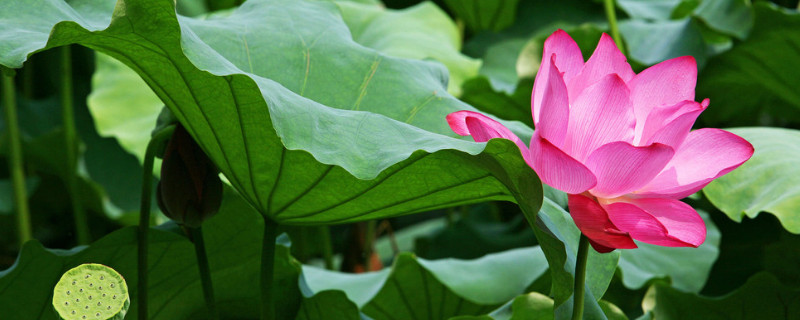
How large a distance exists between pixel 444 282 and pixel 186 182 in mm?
397

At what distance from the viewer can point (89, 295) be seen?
1.16ft

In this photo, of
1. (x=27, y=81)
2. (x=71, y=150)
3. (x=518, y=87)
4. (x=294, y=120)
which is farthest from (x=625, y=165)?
(x=27, y=81)

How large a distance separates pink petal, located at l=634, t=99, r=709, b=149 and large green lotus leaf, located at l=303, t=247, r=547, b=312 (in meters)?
0.50

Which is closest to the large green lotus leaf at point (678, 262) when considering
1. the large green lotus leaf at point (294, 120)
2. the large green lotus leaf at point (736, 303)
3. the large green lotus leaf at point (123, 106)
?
the large green lotus leaf at point (736, 303)

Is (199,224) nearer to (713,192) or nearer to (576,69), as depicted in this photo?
(576,69)

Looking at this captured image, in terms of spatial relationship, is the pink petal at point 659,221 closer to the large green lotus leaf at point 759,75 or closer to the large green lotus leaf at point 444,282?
the large green lotus leaf at point 444,282

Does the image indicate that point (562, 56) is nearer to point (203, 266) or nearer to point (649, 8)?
point (203, 266)

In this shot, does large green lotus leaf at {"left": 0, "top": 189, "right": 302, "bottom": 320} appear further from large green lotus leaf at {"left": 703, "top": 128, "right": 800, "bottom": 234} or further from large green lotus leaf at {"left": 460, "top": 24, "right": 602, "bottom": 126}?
large green lotus leaf at {"left": 460, "top": 24, "right": 602, "bottom": 126}

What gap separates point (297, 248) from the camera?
141cm

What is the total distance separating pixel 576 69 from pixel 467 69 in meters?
0.91

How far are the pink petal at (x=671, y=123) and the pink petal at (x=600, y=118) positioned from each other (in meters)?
0.01

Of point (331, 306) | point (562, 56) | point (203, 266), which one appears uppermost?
point (562, 56)

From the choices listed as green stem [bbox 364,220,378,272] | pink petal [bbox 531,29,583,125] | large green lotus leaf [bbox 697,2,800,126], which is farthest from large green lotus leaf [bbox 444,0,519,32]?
pink petal [bbox 531,29,583,125]

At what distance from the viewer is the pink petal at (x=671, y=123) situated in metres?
0.46
